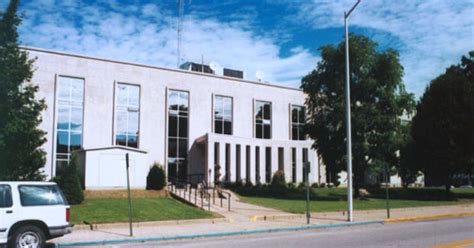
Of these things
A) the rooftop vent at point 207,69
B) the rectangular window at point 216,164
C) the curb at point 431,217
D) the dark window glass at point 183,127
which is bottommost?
the curb at point 431,217

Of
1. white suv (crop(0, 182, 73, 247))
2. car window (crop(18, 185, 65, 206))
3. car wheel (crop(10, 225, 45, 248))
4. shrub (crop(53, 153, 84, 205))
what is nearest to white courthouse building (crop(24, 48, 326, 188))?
shrub (crop(53, 153, 84, 205))

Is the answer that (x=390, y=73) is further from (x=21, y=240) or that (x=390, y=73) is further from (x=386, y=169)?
(x=21, y=240)

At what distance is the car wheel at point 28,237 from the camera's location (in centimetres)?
1207

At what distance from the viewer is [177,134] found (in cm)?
4078

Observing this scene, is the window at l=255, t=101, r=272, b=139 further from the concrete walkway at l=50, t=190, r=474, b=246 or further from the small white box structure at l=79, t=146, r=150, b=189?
the concrete walkway at l=50, t=190, r=474, b=246

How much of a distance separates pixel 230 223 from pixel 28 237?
9.76 metres

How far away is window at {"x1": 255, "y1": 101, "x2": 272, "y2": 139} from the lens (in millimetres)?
45938

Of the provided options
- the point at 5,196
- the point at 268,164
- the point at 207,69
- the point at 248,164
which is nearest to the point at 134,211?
the point at 5,196

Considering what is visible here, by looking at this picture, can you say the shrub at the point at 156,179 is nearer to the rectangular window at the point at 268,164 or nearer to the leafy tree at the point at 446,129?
the rectangular window at the point at 268,164

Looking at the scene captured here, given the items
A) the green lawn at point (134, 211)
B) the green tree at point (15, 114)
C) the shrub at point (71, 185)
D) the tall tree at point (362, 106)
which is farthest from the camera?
the tall tree at point (362, 106)

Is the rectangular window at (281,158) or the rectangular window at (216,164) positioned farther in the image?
the rectangular window at (281,158)

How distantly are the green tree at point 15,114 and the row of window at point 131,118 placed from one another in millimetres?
15029

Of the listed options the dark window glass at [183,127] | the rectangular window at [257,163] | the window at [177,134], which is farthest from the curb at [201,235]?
the dark window glass at [183,127]

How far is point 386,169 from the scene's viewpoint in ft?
80.0
